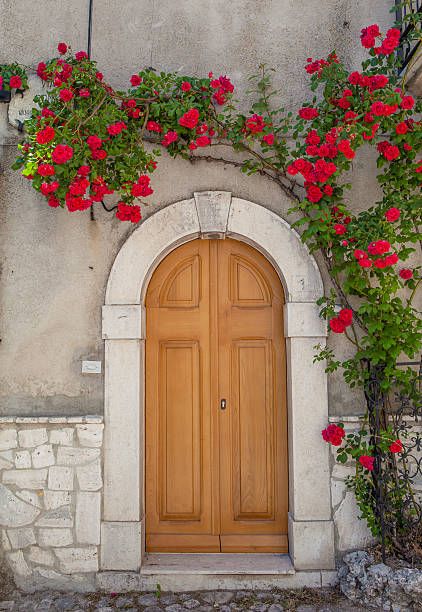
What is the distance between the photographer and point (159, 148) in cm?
434

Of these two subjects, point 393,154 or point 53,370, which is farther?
point 53,370

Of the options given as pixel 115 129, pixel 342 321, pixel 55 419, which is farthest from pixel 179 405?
pixel 115 129

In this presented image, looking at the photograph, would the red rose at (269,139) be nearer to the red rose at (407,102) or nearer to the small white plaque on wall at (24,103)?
the red rose at (407,102)

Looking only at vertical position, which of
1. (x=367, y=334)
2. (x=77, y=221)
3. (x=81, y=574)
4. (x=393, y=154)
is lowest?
(x=81, y=574)

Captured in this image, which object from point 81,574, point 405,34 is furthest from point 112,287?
point 405,34

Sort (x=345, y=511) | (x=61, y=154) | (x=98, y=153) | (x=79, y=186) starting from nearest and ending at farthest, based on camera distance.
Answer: (x=61, y=154) → (x=79, y=186) → (x=98, y=153) → (x=345, y=511)

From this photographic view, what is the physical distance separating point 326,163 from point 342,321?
108 cm

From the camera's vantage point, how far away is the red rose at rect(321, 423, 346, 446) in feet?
12.8

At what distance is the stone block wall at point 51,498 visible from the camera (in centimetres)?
404

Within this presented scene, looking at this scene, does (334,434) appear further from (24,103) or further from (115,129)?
(24,103)

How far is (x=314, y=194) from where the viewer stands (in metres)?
3.96

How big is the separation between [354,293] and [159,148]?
1.85 meters

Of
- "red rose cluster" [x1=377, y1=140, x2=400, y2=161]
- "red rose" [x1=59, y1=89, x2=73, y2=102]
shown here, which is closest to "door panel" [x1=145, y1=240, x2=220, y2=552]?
"red rose" [x1=59, y1=89, x2=73, y2=102]

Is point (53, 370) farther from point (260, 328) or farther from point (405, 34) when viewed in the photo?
point (405, 34)
